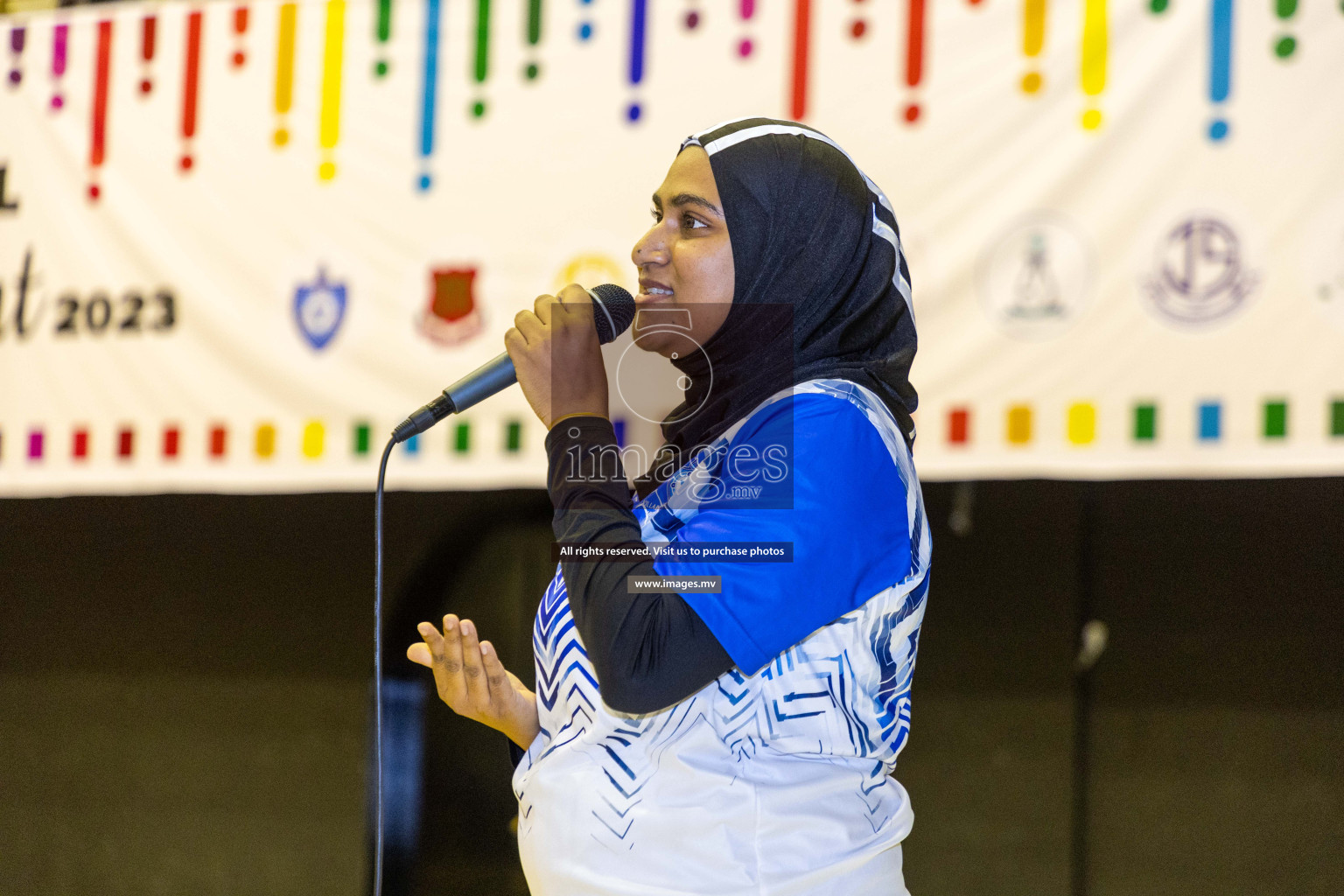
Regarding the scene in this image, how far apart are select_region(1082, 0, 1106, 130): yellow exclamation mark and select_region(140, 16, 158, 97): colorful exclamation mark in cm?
174

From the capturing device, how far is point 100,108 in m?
2.45

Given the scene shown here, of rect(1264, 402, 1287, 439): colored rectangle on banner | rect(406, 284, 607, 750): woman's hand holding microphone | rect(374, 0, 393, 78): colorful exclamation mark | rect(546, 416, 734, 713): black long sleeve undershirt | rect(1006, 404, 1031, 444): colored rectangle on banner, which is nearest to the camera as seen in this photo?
rect(546, 416, 734, 713): black long sleeve undershirt

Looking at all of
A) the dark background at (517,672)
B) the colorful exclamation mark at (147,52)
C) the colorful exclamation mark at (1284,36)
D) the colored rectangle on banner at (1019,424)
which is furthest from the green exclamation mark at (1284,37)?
the colorful exclamation mark at (147,52)

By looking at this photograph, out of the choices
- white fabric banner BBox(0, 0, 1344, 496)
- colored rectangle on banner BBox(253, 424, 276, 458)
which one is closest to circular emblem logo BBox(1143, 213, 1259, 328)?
white fabric banner BBox(0, 0, 1344, 496)

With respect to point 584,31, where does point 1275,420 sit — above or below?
below

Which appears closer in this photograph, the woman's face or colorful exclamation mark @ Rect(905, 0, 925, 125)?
the woman's face

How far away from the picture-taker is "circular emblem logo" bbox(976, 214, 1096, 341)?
1.92 metres

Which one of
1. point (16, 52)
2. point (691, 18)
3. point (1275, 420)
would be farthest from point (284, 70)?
point (1275, 420)

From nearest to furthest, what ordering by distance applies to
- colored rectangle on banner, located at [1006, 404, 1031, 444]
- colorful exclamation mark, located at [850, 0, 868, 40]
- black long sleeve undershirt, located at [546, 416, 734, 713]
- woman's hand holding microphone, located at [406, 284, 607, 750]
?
1. black long sleeve undershirt, located at [546, 416, 734, 713]
2. woman's hand holding microphone, located at [406, 284, 607, 750]
3. colored rectangle on banner, located at [1006, 404, 1031, 444]
4. colorful exclamation mark, located at [850, 0, 868, 40]

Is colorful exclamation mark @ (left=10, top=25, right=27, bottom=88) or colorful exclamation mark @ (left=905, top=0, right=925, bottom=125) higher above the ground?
colorful exclamation mark @ (left=10, top=25, right=27, bottom=88)

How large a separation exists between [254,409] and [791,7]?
1.20 meters

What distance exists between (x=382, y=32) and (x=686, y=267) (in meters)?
1.38

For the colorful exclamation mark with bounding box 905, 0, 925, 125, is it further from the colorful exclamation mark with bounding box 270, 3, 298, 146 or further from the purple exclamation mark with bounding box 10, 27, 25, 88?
the purple exclamation mark with bounding box 10, 27, 25, 88

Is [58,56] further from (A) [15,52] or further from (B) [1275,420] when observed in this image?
(B) [1275,420]
